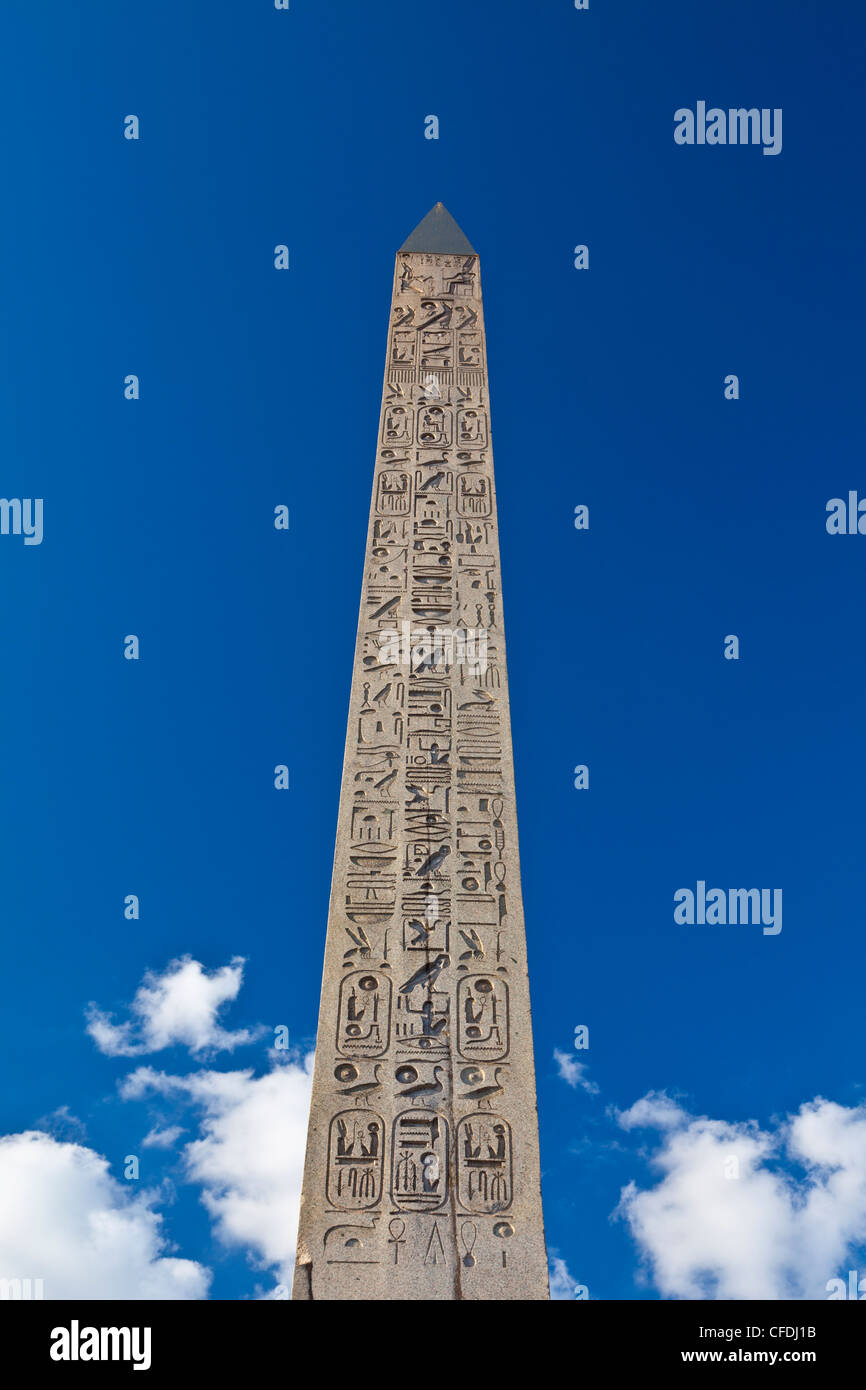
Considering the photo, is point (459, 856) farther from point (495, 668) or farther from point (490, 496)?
point (490, 496)

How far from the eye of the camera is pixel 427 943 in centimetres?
666

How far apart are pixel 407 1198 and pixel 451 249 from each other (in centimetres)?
755

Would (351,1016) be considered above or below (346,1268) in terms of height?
above

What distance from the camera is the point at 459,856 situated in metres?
7.00

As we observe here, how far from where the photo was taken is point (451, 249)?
420 inches

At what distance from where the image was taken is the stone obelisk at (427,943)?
230 inches

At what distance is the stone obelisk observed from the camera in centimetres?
585
